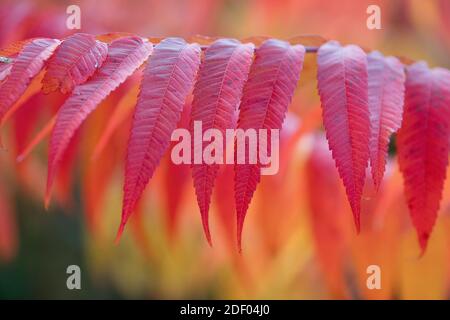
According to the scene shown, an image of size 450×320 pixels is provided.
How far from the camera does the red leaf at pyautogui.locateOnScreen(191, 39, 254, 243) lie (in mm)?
555

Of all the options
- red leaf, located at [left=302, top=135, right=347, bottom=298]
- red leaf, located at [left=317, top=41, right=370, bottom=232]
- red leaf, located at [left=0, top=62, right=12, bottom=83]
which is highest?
red leaf, located at [left=0, top=62, right=12, bottom=83]

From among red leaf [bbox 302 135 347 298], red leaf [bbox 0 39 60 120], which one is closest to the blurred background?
red leaf [bbox 302 135 347 298]

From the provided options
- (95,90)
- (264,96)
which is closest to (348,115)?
(264,96)

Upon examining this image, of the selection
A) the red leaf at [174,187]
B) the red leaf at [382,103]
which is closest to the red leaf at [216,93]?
the red leaf at [382,103]

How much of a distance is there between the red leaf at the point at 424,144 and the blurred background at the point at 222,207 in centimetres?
10

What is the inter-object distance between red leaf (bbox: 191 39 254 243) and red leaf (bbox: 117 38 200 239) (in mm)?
14

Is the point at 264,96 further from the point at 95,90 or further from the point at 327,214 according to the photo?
the point at 327,214

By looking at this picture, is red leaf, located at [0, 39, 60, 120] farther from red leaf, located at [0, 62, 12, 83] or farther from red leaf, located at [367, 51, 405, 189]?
red leaf, located at [367, 51, 405, 189]

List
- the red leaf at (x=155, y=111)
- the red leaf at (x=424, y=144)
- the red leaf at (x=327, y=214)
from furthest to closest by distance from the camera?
the red leaf at (x=327, y=214), the red leaf at (x=424, y=144), the red leaf at (x=155, y=111)

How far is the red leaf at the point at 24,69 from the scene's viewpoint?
1.86 feet

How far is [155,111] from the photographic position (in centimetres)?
58

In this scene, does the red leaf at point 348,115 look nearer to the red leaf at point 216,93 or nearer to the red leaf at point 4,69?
the red leaf at point 216,93
